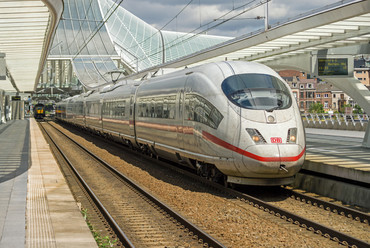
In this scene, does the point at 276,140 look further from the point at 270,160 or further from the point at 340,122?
the point at 340,122

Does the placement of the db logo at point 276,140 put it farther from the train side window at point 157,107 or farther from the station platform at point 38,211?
the train side window at point 157,107

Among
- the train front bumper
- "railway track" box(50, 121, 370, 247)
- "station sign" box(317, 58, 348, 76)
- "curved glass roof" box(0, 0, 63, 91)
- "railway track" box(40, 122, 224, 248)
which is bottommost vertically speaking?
"railway track" box(40, 122, 224, 248)

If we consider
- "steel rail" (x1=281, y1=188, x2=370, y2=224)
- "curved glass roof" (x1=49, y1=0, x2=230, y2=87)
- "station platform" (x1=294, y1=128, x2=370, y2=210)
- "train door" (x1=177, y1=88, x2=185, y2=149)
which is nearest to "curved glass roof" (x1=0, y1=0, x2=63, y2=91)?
"train door" (x1=177, y1=88, x2=185, y2=149)

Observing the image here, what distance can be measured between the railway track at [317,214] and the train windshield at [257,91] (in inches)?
82.5

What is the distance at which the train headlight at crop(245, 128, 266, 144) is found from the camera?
34.7 feet

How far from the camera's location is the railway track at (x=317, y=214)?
7.93m

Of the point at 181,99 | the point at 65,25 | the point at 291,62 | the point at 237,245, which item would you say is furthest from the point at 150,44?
the point at 237,245

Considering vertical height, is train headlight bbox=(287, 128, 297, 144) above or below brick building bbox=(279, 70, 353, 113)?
below

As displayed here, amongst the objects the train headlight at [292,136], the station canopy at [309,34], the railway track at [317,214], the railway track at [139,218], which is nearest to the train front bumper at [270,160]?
the train headlight at [292,136]

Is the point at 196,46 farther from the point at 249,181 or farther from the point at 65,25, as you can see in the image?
the point at 249,181

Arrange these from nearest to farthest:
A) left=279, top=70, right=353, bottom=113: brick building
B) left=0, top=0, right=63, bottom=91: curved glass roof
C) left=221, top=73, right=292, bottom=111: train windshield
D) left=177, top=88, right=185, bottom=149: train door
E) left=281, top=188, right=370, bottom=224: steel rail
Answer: left=281, top=188, right=370, bottom=224: steel rail
left=221, top=73, right=292, bottom=111: train windshield
left=0, top=0, right=63, bottom=91: curved glass roof
left=177, top=88, right=185, bottom=149: train door
left=279, top=70, right=353, bottom=113: brick building

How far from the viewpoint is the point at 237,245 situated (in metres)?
7.53

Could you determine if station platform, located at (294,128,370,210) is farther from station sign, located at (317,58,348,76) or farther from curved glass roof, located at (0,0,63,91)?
curved glass roof, located at (0,0,63,91)

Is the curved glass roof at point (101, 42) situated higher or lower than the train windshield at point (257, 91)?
higher
